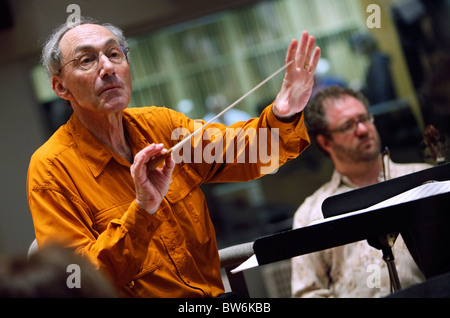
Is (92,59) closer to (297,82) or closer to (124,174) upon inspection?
(124,174)

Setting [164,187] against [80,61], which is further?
[80,61]

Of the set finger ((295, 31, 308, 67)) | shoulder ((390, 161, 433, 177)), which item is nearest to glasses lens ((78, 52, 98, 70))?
finger ((295, 31, 308, 67))

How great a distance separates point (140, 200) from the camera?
119 cm

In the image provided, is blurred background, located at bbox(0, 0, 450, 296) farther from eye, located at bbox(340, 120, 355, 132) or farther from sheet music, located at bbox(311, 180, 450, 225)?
sheet music, located at bbox(311, 180, 450, 225)

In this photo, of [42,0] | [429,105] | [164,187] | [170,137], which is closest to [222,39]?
[42,0]

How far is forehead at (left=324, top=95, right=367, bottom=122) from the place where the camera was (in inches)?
77.8

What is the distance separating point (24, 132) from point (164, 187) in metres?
2.16

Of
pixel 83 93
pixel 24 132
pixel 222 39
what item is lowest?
pixel 83 93

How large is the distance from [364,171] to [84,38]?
3.37 ft

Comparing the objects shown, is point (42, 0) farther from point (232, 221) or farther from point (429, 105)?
point (429, 105)

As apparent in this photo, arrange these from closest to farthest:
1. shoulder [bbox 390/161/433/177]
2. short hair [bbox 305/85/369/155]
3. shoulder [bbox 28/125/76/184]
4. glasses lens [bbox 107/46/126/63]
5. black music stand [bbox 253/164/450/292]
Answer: black music stand [bbox 253/164/450/292], shoulder [bbox 28/125/76/184], glasses lens [bbox 107/46/126/63], shoulder [bbox 390/161/433/177], short hair [bbox 305/85/369/155]

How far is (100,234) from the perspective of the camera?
1.26m

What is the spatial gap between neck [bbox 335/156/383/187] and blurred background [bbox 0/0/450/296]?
107cm

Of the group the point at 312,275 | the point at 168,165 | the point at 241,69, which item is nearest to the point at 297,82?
the point at 168,165
